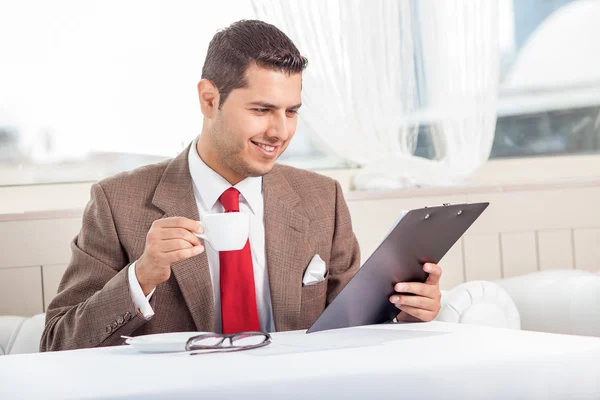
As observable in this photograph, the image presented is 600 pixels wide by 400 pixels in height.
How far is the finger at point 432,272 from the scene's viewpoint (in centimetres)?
140

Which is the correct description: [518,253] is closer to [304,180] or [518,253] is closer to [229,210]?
[304,180]

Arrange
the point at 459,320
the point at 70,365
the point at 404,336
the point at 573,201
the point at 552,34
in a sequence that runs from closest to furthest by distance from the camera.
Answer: the point at 70,365 < the point at 404,336 < the point at 459,320 < the point at 573,201 < the point at 552,34

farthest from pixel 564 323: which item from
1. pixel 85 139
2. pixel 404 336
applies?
pixel 85 139

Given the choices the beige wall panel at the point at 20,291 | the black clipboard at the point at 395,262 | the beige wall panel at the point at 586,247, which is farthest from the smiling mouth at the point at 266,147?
the beige wall panel at the point at 586,247

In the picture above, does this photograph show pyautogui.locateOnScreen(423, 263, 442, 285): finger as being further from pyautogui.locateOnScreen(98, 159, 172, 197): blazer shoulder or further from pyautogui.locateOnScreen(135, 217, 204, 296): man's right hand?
pyautogui.locateOnScreen(98, 159, 172, 197): blazer shoulder

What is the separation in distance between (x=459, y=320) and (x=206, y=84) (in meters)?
0.86

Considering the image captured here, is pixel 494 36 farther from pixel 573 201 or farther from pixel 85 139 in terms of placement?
pixel 85 139

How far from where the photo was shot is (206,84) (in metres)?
1.74

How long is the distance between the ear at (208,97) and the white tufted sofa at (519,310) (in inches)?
28.2

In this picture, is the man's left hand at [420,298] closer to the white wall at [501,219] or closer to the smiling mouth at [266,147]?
the smiling mouth at [266,147]

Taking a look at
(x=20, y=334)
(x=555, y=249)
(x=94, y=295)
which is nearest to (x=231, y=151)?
(x=94, y=295)

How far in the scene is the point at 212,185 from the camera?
169 centimetres

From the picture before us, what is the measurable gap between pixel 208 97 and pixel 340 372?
1.00 m

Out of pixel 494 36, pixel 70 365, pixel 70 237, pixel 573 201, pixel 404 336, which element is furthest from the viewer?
Result: pixel 494 36
